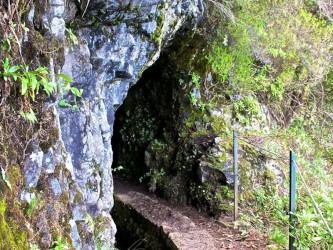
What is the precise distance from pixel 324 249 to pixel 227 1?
5.63 metres

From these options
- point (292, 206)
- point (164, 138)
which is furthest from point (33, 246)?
point (164, 138)

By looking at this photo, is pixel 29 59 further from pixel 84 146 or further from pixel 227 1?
pixel 227 1

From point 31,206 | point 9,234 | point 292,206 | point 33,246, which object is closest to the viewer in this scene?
point 9,234

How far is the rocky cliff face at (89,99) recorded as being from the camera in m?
3.29

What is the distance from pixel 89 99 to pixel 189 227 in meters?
2.65

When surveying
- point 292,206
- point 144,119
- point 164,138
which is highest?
point 144,119

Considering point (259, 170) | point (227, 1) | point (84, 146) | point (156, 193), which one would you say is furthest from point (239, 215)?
point (227, 1)

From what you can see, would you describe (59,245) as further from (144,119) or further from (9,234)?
(144,119)

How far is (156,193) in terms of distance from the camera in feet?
26.4

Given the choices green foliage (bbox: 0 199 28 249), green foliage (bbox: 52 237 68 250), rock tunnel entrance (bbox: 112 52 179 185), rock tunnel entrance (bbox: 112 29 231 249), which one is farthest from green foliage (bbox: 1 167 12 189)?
rock tunnel entrance (bbox: 112 52 179 185)

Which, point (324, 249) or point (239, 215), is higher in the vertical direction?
point (324, 249)

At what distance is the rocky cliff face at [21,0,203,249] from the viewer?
329cm

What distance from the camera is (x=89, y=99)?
5184mm

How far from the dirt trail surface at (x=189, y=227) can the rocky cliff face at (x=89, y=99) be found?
110cm
